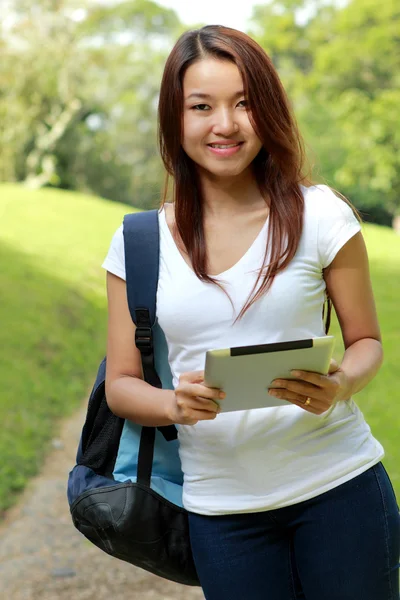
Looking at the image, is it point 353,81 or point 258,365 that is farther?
point 353,81

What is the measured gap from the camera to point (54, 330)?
30.7ft

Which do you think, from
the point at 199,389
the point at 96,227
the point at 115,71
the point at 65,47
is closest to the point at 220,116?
the point at 199,389

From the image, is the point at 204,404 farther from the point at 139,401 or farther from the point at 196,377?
the point at 139,401

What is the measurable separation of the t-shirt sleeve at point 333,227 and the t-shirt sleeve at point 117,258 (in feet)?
1.32

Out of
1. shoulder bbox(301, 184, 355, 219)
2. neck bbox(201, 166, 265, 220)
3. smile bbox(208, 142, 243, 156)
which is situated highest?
smile bbox(208, 142, 243, 156)

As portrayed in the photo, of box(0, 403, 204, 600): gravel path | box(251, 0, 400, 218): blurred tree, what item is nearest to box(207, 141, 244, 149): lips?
box(0, 403, 204, 600): gravel path

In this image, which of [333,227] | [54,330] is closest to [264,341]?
[333,227]

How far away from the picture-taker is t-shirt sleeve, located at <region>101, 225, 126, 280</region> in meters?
1.84

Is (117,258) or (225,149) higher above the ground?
(225,149)

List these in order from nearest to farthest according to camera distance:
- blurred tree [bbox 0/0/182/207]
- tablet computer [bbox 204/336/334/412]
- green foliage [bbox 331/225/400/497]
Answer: tablet computer [bbox 204/336/334/412] → green foliage [bbox 331/225/400/497] → blurred tree [bbox 0/0/182/207]

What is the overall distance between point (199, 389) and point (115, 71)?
1323 inches

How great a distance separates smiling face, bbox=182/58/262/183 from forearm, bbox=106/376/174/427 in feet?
1.49

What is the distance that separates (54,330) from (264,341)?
7.81 meters

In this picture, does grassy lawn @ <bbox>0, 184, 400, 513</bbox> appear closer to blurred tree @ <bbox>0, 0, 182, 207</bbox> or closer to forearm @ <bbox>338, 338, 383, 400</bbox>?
forearm @ <bbox>338, 338, 383, 400</bbox>
